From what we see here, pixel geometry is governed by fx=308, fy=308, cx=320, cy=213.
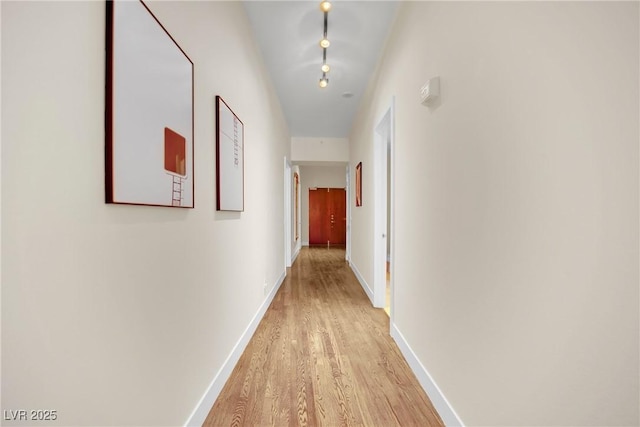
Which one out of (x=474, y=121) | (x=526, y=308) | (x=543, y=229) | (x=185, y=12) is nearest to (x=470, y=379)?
(x=526, y=308)

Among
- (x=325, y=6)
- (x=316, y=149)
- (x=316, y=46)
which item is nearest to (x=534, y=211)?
(x=325, y=6)

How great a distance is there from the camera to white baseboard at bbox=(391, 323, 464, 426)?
60.6 inches

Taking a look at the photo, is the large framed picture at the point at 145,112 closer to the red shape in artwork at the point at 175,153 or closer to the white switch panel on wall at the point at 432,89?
the red shape in artwork at the point at 175,153

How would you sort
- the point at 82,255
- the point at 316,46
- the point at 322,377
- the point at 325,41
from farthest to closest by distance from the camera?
the point at 316,46, the point at 325,41, the point at 322,377, the point at 82,255

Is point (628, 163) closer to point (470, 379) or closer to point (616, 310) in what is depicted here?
point (616, 310)

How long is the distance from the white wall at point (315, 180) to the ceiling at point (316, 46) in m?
5.32

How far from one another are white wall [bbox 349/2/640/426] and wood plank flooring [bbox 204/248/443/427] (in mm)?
351

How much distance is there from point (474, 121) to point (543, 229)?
1.97ft

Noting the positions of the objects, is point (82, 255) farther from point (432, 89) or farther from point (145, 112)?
point (432, 89)

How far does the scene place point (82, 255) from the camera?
826mm

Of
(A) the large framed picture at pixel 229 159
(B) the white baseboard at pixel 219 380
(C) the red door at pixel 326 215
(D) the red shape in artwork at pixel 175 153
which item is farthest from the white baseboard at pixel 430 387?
(C) the red door at pixel 326 215

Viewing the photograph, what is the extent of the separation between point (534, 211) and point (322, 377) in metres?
1.66

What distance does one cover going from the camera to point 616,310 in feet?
2.43

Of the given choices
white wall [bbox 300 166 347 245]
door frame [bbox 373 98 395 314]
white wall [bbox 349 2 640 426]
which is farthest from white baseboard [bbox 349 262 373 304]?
white wall [bbox 300 166 347 245]
